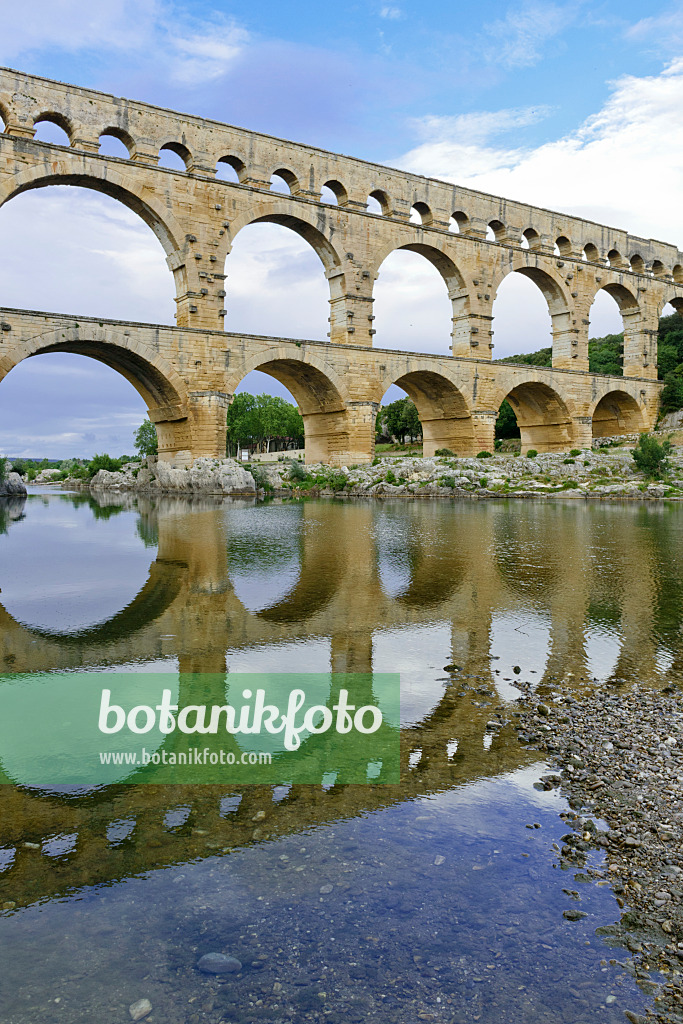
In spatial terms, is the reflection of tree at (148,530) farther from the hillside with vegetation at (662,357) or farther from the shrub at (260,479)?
the hillside with vegetation at (662,357)

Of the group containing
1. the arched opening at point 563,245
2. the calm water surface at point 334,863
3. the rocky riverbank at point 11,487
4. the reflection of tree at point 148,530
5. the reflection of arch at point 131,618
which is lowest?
the calm water surface at point 334,863

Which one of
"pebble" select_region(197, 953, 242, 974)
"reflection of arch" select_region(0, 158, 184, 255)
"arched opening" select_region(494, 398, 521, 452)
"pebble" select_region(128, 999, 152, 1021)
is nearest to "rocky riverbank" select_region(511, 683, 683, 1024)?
"pebble" select_region(197, 953, 242, 974)

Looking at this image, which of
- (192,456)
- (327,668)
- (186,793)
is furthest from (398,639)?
(192,456)

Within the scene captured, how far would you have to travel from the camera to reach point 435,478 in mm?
26750

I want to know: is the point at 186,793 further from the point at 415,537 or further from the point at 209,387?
the point at 209,387

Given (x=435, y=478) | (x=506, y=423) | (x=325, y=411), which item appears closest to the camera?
(x=435, y=478)

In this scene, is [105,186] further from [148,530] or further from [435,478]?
[148,530]

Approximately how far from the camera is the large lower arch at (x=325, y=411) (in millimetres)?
27562

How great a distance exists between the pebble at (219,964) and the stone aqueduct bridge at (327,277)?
2118 cm

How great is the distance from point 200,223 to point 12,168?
6.26 meters

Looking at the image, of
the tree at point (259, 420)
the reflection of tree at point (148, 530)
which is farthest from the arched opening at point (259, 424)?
the reflection of tree at point (148, 530)

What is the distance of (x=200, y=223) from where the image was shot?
25.7 m

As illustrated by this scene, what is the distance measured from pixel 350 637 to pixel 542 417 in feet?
107

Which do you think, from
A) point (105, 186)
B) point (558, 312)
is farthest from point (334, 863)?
point (558, 312)
